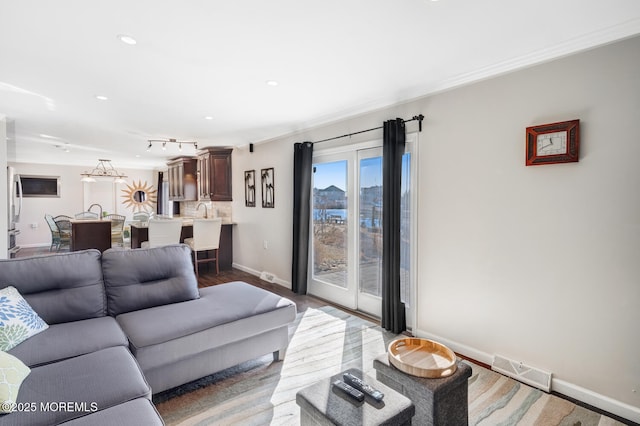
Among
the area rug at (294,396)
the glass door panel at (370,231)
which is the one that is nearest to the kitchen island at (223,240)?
the glass door panel at (370,231)

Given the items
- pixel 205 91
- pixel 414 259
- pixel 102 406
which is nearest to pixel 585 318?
pixel 414 259

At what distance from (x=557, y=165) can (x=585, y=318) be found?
1.03m

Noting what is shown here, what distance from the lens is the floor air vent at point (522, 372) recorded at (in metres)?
2.27

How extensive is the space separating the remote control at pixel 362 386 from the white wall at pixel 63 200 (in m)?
10.5

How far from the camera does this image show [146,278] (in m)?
2.53

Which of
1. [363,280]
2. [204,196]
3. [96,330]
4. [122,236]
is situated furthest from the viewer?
[122,236]

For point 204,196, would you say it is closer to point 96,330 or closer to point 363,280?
point 363,280

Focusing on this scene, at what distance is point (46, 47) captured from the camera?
2314mm

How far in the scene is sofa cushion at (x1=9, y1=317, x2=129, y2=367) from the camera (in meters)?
1.68

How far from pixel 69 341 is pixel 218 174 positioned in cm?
466

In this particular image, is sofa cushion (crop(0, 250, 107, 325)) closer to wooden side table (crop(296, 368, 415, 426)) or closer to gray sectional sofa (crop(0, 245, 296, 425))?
gray sectional sofa (crop(0, 245, 296, 425))

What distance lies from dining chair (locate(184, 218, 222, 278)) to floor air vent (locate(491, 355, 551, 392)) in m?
4.40

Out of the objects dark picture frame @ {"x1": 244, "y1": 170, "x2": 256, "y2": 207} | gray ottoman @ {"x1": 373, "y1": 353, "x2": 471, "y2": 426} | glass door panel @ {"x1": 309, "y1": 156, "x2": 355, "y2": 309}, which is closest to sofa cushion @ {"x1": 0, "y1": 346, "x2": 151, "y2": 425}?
gray ottoman @ {"x1": 373, "y1": 353, "x2": 471, "y2": 426}

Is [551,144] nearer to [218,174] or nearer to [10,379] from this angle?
[10,379]
